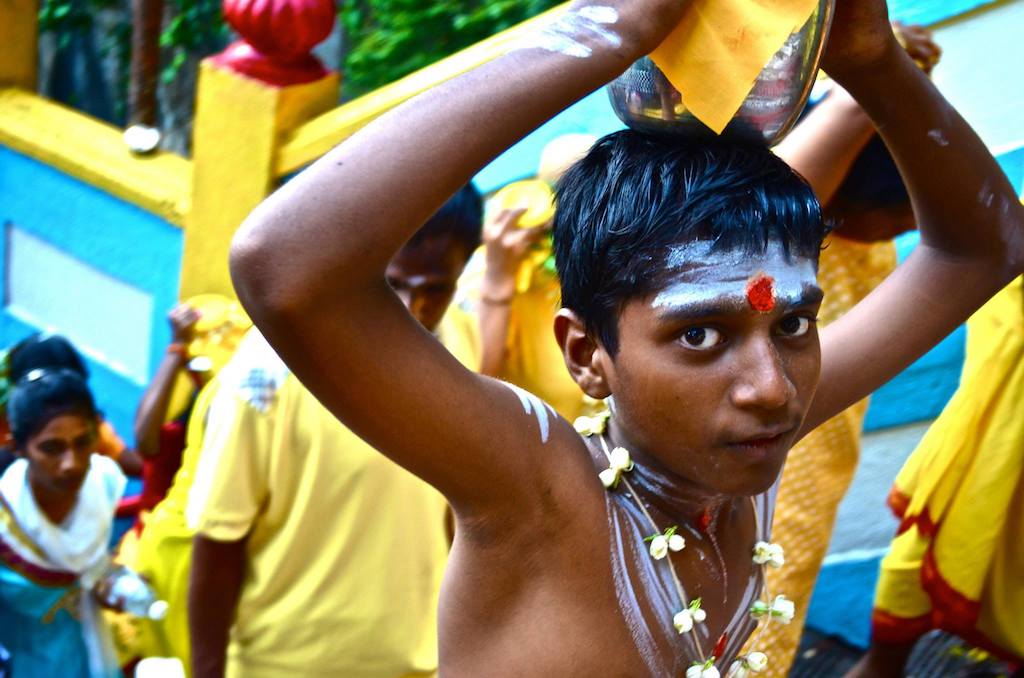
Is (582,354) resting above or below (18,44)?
above

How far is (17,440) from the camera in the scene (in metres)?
4.10

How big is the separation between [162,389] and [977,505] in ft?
8.06

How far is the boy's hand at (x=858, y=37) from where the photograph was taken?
1.91 metres

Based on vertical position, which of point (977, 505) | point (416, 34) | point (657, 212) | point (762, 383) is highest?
point (657, 212)

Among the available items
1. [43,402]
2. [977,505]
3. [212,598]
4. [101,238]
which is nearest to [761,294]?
[212,598]

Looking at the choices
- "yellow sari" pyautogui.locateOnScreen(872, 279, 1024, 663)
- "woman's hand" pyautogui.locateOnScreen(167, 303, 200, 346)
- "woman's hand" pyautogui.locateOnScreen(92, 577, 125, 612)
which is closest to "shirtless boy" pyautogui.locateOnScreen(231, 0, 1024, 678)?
"yellow sari" pyautogui.locateOnScreen(872, 279, 1024, 663)

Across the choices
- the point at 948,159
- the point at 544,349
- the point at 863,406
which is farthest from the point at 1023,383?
the point at 948,159

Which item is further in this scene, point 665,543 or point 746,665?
point 746,665

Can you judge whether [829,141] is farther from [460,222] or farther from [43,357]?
[43,357]

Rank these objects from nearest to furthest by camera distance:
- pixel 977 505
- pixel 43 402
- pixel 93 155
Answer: pixel 977 505, pixel 43 402, pixel 93 155

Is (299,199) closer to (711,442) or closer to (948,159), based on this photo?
(711,442)

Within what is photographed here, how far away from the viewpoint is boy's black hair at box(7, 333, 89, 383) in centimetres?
447

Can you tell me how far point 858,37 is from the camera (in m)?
1.95

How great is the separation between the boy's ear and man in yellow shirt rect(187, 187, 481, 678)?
1167 mm
